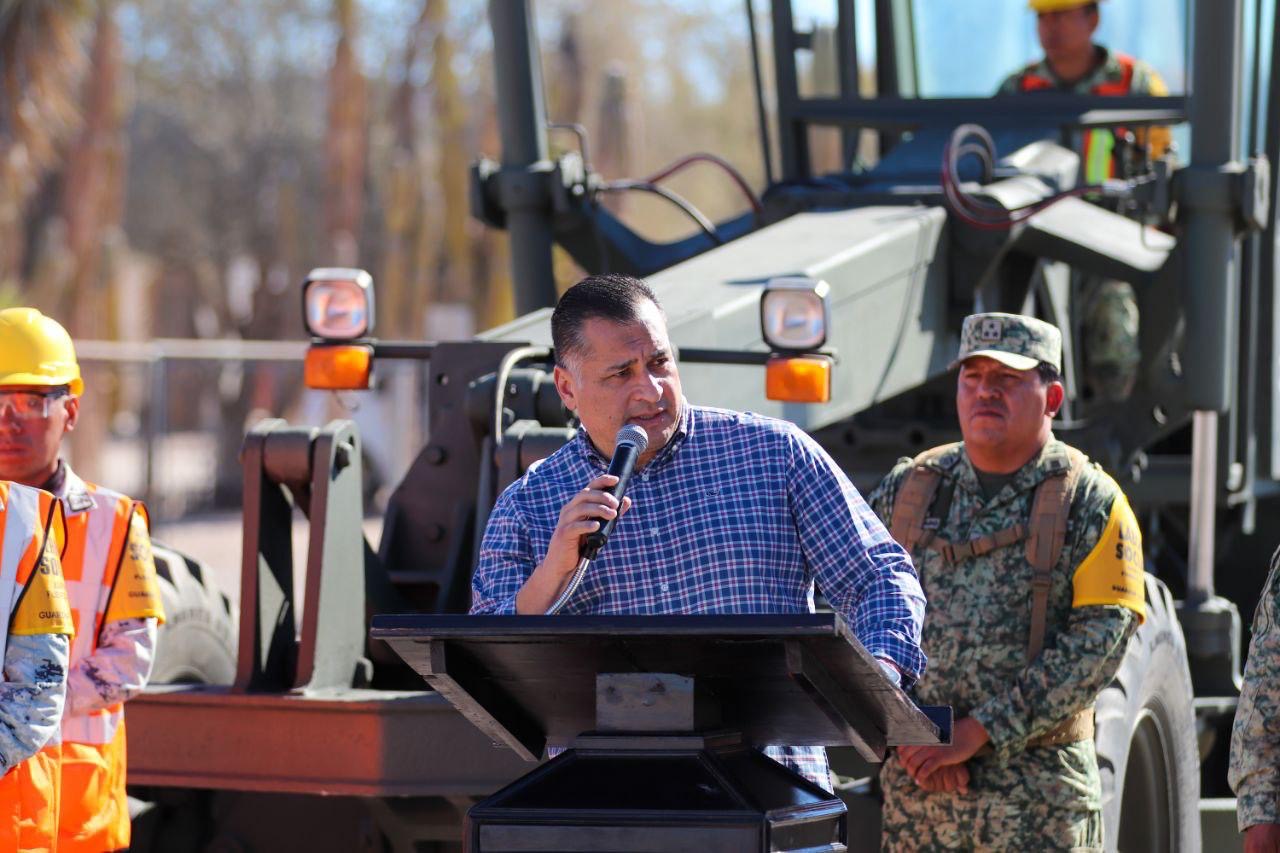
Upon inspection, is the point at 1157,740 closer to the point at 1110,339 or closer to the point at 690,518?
the point at 1110,339

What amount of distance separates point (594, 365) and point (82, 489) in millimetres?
1489

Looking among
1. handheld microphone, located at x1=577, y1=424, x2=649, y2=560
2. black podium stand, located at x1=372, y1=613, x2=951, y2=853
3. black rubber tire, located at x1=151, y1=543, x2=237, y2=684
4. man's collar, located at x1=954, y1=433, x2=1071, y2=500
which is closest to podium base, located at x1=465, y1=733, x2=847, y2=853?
black podium stand, located at x1=372, y1=613, x2=951, y2=853

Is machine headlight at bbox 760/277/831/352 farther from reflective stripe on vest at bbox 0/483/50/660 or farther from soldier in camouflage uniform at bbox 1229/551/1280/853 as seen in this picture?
reflective stripe on vest at bbox 0/483/50/660

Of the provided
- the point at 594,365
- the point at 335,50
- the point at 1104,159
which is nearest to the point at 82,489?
the point at 594,365

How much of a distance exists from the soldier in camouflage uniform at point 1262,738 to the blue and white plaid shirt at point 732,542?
0.70 meters

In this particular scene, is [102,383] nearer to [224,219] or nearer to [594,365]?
[594,365]

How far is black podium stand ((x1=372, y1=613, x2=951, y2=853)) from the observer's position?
3.33 m

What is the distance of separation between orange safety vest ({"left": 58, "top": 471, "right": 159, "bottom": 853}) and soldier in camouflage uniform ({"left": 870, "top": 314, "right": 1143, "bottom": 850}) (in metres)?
1.72

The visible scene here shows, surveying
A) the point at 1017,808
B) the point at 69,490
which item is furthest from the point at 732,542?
the point at 69,490

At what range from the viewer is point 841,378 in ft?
21.8

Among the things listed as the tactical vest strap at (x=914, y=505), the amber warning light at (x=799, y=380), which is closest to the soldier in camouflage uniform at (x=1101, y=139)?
the amber warning light at (x=799, y=380)

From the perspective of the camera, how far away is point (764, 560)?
389cm

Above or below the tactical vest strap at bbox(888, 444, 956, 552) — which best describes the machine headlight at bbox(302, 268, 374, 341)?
above

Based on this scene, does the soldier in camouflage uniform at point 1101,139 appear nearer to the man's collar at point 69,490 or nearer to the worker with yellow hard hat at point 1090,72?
the worker with yellow hard hat at point 1090,72
